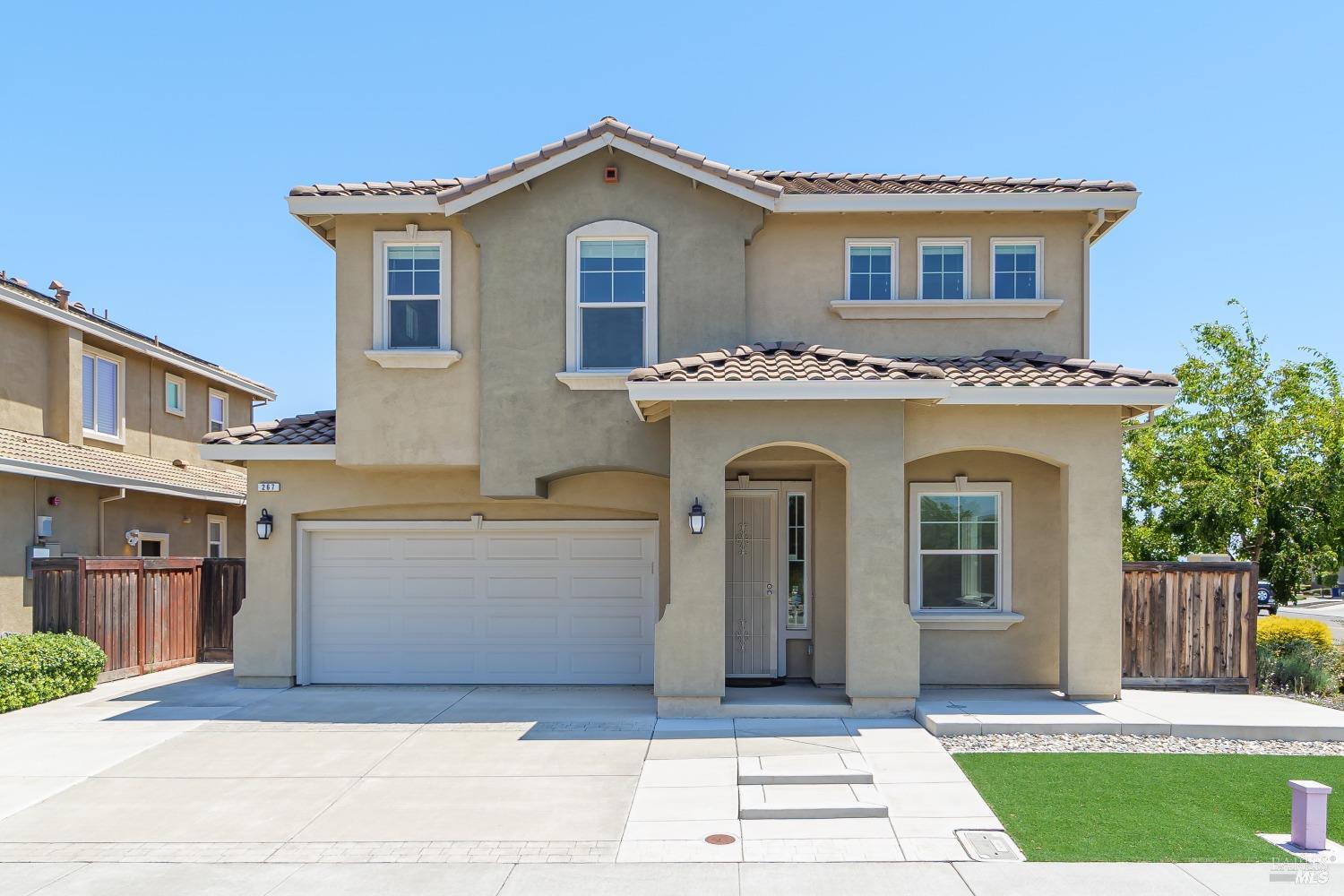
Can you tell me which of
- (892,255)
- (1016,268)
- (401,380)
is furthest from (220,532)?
(1016,268)

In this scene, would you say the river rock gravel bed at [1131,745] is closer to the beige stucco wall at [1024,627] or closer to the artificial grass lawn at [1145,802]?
the artificial grass lawn at [1145,802]

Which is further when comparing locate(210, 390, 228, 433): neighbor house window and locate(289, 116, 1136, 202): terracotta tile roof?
locate(210, 390, 228, 433): neighbor house window

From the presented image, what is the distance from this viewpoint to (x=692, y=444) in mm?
10758

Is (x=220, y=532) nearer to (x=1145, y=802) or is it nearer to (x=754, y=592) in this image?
(x=754, y=592)

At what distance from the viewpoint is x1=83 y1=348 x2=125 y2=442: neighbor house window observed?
18672 mm

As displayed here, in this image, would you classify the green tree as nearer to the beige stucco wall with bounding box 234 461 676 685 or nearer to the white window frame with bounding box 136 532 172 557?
the beige stucco wall with bounding box 234 461 676 685

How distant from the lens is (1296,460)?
16.7m

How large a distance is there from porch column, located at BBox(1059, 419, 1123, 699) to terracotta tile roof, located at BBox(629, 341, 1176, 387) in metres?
0.70

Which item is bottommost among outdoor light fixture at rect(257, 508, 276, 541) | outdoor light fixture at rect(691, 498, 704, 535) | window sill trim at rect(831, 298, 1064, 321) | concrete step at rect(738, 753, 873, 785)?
concrete step at rect(738, 753, 873, 785)

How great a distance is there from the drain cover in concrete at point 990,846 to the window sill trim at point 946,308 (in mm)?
7208

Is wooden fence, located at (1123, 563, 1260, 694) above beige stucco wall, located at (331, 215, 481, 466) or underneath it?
underneath

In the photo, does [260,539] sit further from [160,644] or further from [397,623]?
[160,644]

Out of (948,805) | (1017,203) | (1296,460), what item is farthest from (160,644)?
(1296,460)

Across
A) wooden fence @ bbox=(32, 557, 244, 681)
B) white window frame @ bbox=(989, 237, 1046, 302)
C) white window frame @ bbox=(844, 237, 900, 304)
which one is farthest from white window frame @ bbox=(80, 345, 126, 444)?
white window frame @ bbox=(989, 237, 1046, 302)
